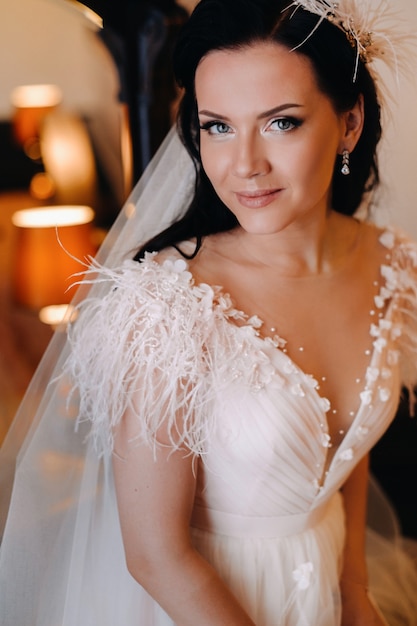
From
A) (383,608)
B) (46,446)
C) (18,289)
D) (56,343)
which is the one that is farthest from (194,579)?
(18,289)

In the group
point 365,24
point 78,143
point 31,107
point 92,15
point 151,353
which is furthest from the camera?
point 78,143

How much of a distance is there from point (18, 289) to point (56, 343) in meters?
1.00

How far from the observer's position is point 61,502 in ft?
3.84

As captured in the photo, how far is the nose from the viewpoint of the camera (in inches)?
40.8

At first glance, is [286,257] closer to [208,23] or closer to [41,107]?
[208,23]

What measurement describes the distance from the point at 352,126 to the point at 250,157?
24 centimetres

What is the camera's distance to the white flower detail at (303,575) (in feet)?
3.90

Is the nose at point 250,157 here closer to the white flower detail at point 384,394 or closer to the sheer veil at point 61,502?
the sheer veil at point 61,502

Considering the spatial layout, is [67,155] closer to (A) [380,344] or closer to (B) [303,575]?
(A) [380,344]

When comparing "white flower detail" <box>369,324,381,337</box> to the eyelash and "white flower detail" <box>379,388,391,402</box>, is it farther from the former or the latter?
the eyelash

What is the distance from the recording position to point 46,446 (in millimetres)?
1157

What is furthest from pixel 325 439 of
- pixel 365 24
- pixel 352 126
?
pixel 365 24

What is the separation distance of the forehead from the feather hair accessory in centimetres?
3

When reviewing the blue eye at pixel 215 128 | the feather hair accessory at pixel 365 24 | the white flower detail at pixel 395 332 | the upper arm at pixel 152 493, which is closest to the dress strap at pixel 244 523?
the upper arm at pixel 152 493
